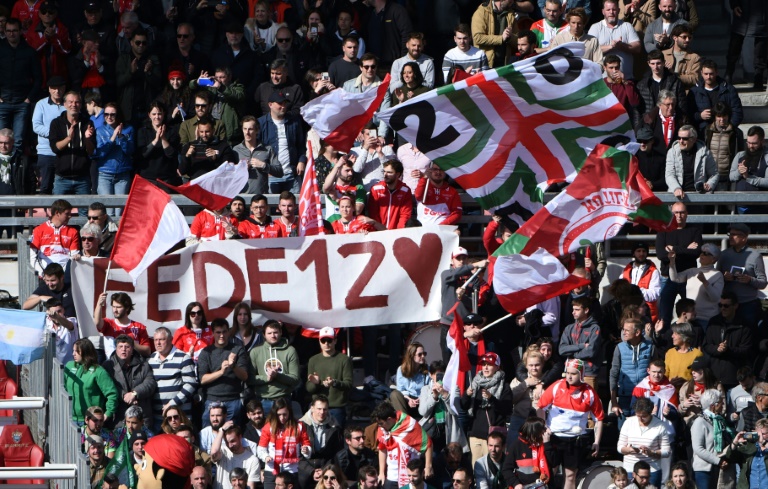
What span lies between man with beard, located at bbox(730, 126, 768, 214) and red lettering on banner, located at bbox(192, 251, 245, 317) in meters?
5.98

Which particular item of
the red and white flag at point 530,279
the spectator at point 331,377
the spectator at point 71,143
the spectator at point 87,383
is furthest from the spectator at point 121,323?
the red and white flag at point 530,279

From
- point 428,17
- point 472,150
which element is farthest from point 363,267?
point 428,17

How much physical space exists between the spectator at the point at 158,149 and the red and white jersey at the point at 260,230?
1784mm

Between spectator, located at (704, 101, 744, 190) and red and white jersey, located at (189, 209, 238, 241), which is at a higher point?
spectator, located at (704, 101, 744, 190)

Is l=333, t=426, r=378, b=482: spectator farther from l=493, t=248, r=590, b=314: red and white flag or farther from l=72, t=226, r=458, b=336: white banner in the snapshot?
l=493, t=248, r=590, b=314: red and white flag

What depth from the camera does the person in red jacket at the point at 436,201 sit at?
20.3 meters

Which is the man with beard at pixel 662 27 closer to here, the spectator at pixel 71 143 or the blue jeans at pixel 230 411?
the spectator at pixel 71 143

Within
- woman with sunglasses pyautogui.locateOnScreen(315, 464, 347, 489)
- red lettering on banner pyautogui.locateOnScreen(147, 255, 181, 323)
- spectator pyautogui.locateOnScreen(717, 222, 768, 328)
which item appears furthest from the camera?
spectator pyautogui.locateOnScreen(717, 222, 768, 328)

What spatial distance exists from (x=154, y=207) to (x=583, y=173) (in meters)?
4.44

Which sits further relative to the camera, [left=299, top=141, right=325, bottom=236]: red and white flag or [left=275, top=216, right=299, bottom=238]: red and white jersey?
[left=275, top=216, right=299, bottom=238]: red and white jersey

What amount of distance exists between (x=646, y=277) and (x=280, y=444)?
15.2 ft

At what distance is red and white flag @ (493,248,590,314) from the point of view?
60.1 ft

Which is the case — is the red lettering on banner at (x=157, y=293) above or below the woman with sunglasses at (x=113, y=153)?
below

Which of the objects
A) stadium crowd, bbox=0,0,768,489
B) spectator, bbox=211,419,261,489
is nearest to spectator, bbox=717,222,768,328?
stadium crowd, bbox=0,0,768,489
